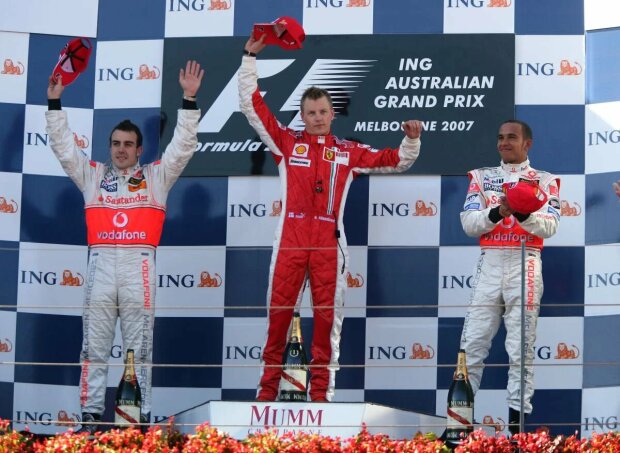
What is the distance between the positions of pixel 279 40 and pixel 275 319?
4.51ft

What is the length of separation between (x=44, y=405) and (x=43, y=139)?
160cm

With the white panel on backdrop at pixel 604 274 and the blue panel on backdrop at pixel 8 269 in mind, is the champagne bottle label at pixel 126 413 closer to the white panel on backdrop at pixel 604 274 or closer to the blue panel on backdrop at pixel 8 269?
the blue panel on backdrop at pixel 8 269

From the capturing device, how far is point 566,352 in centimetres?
608

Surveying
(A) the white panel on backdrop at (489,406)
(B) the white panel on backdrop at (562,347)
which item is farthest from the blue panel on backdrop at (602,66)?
(A) the white panel on backdrop at (489,406)

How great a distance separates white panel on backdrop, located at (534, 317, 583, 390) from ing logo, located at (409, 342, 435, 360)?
55cm

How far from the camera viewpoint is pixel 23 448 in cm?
491

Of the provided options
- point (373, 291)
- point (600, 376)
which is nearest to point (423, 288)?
point (373, 291)

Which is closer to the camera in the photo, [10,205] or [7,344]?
[7,344]

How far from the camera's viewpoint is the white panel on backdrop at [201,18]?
7344mm

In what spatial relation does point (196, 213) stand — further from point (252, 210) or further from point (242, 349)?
point (242, 349)

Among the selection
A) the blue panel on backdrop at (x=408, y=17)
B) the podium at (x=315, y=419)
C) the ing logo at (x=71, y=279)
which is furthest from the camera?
the blue panel on backdrop at (x=408, y=17)

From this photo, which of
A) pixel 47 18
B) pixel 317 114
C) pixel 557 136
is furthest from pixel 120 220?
pixel 557 136

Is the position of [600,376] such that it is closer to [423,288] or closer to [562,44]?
[423,288]

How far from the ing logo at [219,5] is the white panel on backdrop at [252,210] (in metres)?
0.98
